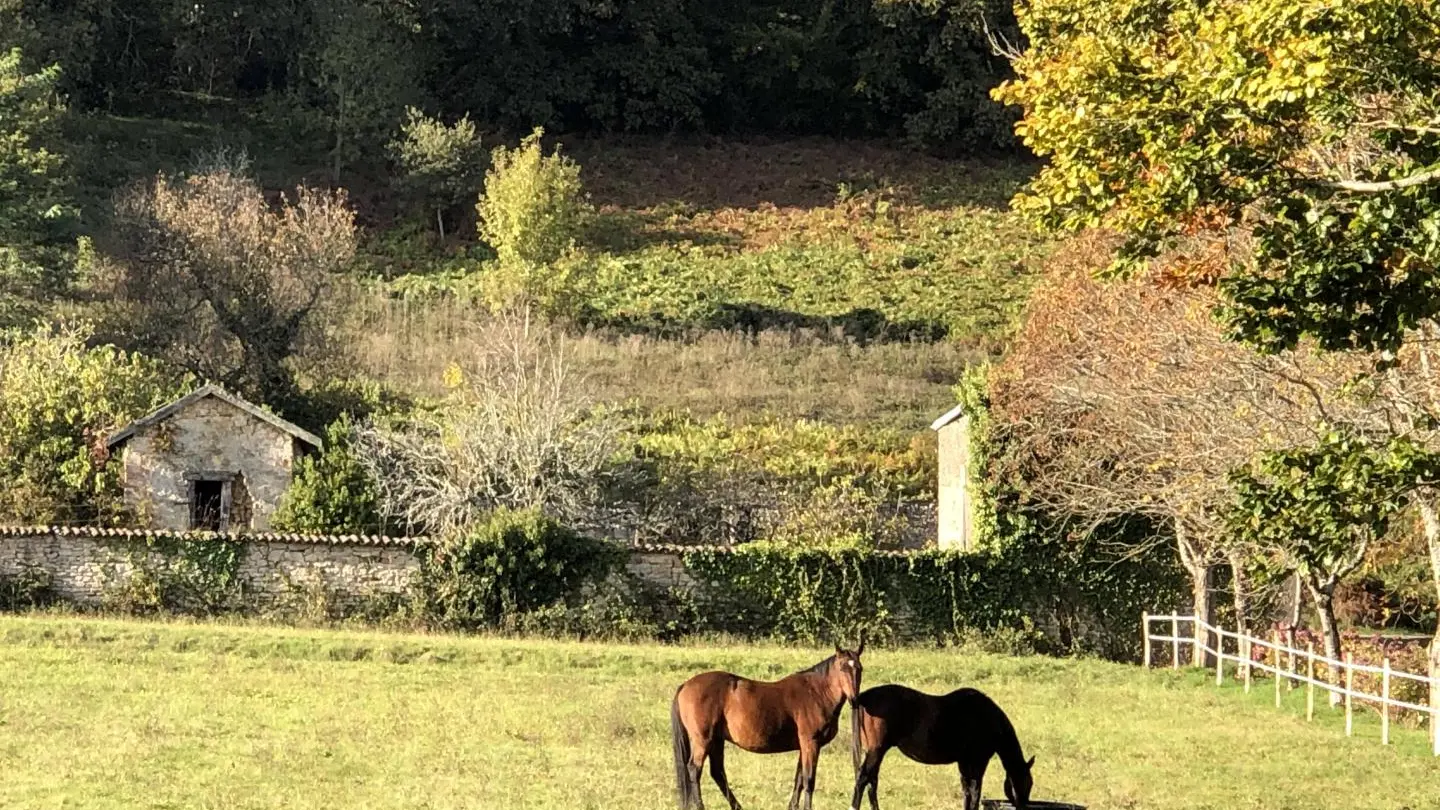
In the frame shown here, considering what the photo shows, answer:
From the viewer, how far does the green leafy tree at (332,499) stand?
38.0m

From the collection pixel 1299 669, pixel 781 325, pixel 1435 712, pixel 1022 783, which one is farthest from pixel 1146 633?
pixel 781 325

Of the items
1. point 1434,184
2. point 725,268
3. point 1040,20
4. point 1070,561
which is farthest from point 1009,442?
point 725,268

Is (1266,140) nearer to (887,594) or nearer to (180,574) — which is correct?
(887,594)

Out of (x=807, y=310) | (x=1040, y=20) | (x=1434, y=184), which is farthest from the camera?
(x=807, y=310)

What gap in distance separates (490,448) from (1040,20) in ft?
78.8

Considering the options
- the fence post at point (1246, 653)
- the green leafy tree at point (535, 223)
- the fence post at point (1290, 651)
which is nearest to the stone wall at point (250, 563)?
the fence post at point (1246, 653)

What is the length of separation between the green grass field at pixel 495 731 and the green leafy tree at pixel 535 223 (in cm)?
3036

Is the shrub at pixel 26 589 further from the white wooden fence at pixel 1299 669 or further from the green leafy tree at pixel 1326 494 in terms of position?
the green leafy tree at pixel 1326 494

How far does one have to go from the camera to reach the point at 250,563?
1336 inches

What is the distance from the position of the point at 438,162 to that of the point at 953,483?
36.2 m

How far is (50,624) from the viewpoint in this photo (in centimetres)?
2967

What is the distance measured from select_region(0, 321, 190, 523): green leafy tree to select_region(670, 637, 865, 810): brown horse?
89.7ft

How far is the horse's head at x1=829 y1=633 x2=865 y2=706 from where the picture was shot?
14.3 meters

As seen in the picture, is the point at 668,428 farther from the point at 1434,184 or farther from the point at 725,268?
the point at 1434,184
